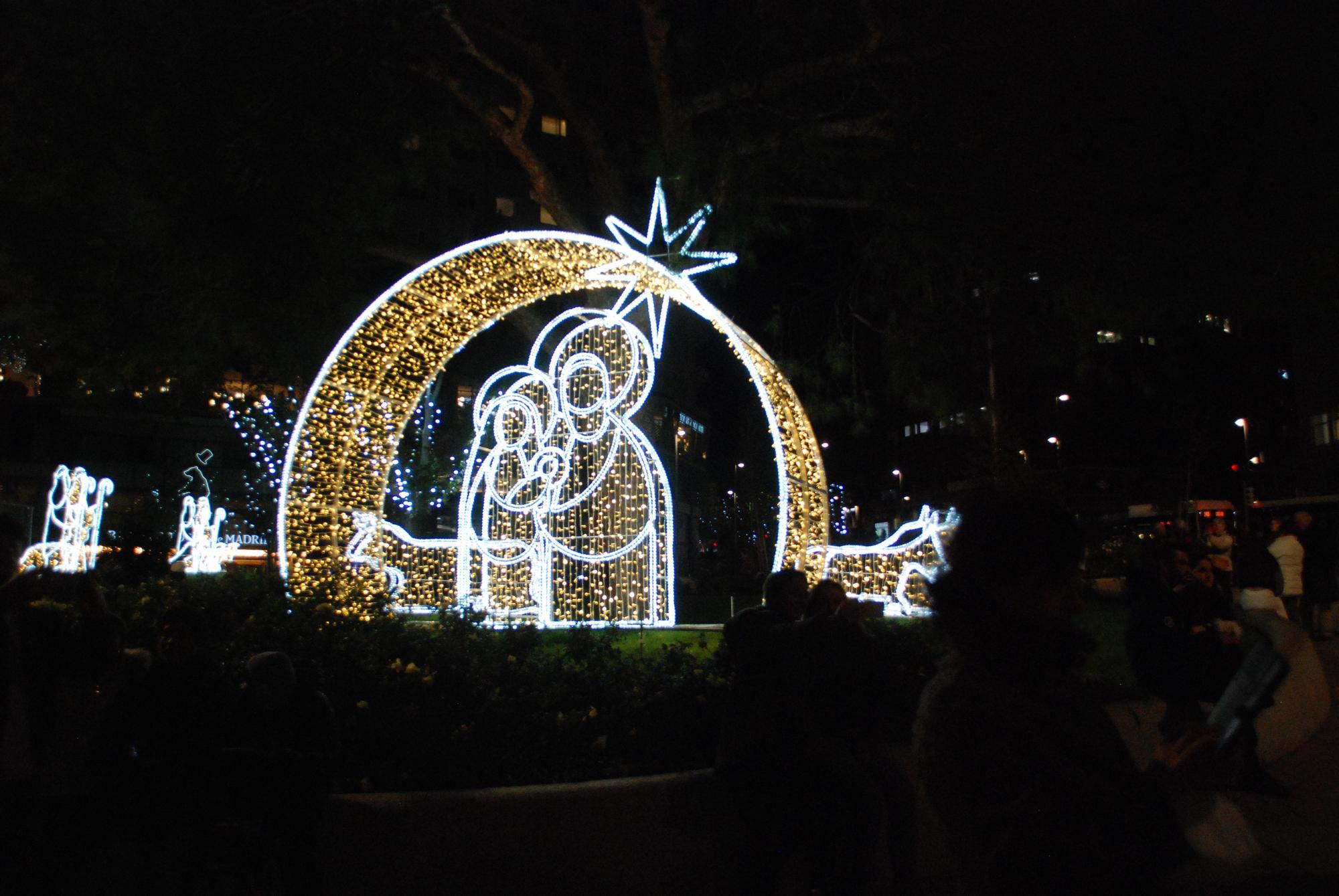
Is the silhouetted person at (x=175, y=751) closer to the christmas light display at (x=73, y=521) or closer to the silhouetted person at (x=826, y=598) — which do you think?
the silhouetted person at (x=826, y=598)

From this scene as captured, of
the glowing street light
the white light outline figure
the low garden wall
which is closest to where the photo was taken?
the low garden wall

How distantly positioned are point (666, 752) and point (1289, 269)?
8.46 meters

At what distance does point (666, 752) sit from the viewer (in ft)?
18.8

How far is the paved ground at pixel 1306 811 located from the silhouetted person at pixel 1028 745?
4.19 m

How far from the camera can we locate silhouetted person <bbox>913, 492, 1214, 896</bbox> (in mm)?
1888

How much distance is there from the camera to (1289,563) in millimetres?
12883

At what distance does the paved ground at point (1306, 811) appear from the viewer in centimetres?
545

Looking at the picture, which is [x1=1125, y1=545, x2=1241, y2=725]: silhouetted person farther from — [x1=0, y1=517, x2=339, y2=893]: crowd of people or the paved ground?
[x1=0, y1=517, x2=339, y2=893]: crowd of people

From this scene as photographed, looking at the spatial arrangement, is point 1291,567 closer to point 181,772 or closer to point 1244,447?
point 181,772

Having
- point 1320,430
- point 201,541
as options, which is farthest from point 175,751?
point 1320,430

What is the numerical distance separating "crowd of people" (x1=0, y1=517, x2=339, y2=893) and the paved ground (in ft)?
15.3

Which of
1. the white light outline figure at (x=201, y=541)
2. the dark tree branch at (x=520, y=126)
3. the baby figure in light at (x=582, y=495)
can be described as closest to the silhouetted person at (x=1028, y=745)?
the baby figure in light at (x=582, y=495)

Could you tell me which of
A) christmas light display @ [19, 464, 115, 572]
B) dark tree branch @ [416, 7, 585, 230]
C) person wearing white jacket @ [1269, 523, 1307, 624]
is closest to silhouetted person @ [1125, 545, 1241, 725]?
person wearing white jacket @ [1269, 523, 1307, 624]

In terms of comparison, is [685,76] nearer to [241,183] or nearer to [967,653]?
[241,183]
